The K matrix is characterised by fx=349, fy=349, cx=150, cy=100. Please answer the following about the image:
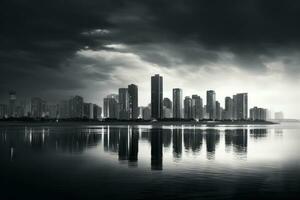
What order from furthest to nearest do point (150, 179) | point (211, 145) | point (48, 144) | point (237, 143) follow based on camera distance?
point (237, 143)
point (48, 144)
point (211, 145)
point (150, 179)

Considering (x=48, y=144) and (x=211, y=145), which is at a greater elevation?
(x=211, y=145)

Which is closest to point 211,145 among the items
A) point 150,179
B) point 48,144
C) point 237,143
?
point 237,143

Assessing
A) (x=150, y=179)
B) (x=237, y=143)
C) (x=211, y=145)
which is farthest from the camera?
(x=237, y=143)

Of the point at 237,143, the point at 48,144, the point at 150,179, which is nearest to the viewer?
the point at 150,179

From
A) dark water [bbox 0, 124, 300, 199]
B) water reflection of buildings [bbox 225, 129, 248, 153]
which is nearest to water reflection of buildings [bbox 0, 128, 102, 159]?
dark water [bbox 0, 124, 300, 199]

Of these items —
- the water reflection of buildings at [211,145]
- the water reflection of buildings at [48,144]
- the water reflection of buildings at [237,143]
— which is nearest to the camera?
the water reflection of buildings at [211,145]

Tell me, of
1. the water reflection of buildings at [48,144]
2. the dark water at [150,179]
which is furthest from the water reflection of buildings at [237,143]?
the water reflection of buildings at [48,144]

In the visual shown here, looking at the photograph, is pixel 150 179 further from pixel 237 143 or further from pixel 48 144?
pixel 237 143

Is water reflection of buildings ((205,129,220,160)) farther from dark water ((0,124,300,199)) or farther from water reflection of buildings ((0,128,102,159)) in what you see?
water reflection of buildings ((0,128,102,159))

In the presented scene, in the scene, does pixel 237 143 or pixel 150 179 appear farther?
pixel 237 143

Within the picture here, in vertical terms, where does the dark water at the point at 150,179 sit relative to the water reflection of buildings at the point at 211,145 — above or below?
above

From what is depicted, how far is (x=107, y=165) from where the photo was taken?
53875 mm

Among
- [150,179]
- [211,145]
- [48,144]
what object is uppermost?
[150,179]

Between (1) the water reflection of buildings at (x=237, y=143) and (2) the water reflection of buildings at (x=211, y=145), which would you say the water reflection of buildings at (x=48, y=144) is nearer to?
(2) the water reflection of buildings at (x=211, y=145)
